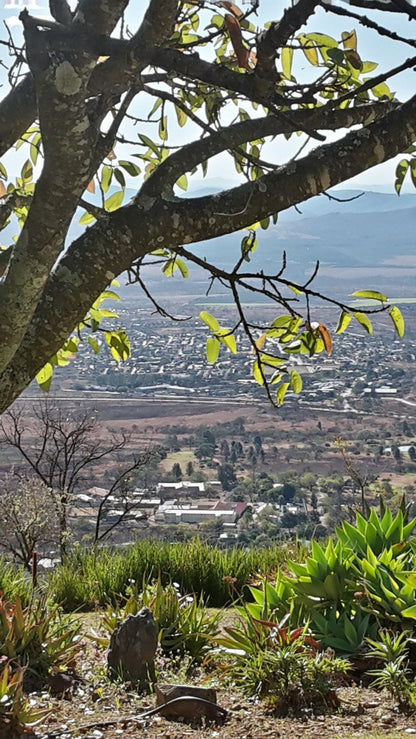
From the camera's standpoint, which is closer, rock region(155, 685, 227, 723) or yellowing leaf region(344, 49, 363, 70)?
yellowing leaf region(344, 49, 363, 70)

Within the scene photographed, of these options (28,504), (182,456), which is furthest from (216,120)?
(182,456)

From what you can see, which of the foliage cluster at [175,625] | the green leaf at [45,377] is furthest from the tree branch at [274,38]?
the foliage cluster at [175,625]

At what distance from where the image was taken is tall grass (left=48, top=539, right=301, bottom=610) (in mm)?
5453

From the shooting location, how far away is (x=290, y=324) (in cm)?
239

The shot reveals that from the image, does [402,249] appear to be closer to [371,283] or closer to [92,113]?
[371,283]

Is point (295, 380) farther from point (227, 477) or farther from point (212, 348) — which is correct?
point (227, 477)

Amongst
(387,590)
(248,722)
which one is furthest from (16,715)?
(387,590)

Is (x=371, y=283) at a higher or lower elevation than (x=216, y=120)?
higher

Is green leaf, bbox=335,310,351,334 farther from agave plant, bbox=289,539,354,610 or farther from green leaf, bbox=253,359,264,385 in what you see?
agave plant, bbox=289,539,354,610

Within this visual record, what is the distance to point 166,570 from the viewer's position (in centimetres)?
566

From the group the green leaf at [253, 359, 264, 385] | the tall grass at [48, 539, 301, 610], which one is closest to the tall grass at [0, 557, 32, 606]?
the tall grass at [48, 539, 301, 610]

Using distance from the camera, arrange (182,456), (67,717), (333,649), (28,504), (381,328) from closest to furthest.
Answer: (67,717), (333,649), (28,504), (182,456), (381,328)

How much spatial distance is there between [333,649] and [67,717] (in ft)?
3.88

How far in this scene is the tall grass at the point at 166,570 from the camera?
17.9ft
